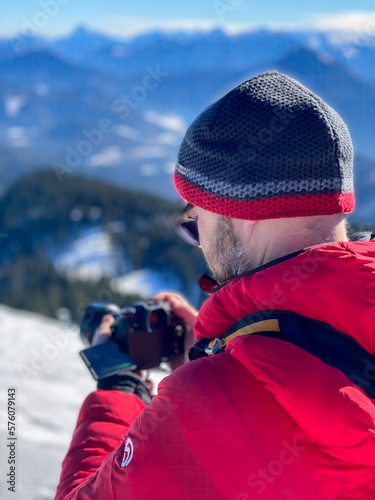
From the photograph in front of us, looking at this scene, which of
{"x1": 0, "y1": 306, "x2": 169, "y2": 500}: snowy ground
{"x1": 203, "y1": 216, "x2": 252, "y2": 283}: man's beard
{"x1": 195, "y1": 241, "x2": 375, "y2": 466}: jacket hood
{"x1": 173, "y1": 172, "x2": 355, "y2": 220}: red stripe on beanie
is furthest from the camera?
{"x1": 0, "y1": 306, "x2": 169, "y2": 500}: snowy ground

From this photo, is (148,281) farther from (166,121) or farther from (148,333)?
(166,121)

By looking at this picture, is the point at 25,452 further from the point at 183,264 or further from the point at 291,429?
the point at 183,264

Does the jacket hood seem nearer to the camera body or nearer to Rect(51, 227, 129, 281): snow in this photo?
the camera body

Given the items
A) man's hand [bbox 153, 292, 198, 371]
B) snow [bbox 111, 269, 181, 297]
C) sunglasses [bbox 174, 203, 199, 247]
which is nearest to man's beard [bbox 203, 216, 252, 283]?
sunglasses [bbox 174, 203, 199, 247]

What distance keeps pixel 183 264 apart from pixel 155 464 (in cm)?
2918

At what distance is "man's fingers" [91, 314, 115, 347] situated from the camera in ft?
6.19

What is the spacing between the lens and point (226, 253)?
1.31 m

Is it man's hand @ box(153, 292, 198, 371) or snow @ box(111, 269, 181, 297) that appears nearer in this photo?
man's hand @ box(153, 292, 198, 371)

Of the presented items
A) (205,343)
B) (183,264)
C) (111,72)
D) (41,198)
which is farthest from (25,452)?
(111,72)

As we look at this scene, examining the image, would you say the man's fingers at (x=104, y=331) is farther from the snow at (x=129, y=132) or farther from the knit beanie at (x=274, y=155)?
the snow at (x=129, y=132)

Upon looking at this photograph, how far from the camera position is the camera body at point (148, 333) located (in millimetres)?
1827

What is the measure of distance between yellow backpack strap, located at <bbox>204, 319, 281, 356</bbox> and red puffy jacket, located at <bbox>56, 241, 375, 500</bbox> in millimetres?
34

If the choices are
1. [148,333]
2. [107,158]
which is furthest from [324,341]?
[107,158]

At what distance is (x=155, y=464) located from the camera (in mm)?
1056
